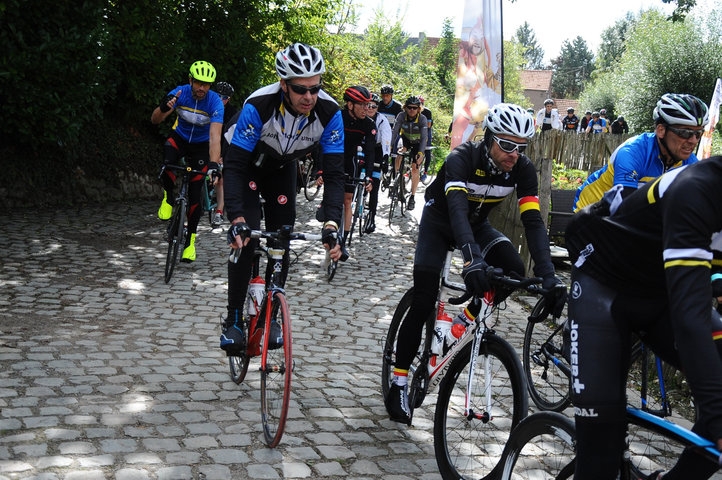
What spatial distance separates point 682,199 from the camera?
239cm

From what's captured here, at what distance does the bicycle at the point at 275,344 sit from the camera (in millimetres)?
4512

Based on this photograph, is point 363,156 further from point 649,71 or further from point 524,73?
point 524,73

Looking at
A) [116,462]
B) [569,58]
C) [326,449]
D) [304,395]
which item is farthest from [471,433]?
[569,58]

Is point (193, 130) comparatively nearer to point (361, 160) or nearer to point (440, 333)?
point (361, 160)

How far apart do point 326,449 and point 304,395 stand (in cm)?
100

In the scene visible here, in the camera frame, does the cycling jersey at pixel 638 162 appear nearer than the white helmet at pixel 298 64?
No

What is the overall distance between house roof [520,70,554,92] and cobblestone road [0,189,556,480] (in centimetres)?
12663

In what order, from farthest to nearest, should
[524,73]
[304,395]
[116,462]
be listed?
[524,73] < [304,395] < [116,462]

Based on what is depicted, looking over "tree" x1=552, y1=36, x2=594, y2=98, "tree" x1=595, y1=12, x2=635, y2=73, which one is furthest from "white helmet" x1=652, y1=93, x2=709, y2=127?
"tree" x1=552, y1=36, x2=594, y2=98

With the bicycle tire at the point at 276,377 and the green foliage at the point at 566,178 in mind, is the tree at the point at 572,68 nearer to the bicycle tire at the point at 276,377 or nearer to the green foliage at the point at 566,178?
the green foliage at the point at 566,178

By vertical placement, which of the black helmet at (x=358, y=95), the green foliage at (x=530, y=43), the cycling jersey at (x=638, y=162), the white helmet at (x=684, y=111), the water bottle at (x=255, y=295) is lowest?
the water bottle at (x=255, y=295)

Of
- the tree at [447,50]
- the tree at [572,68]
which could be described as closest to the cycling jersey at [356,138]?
the tree at [447,50]

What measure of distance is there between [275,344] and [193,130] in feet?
18.1

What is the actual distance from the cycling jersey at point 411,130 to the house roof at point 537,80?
119 metres
